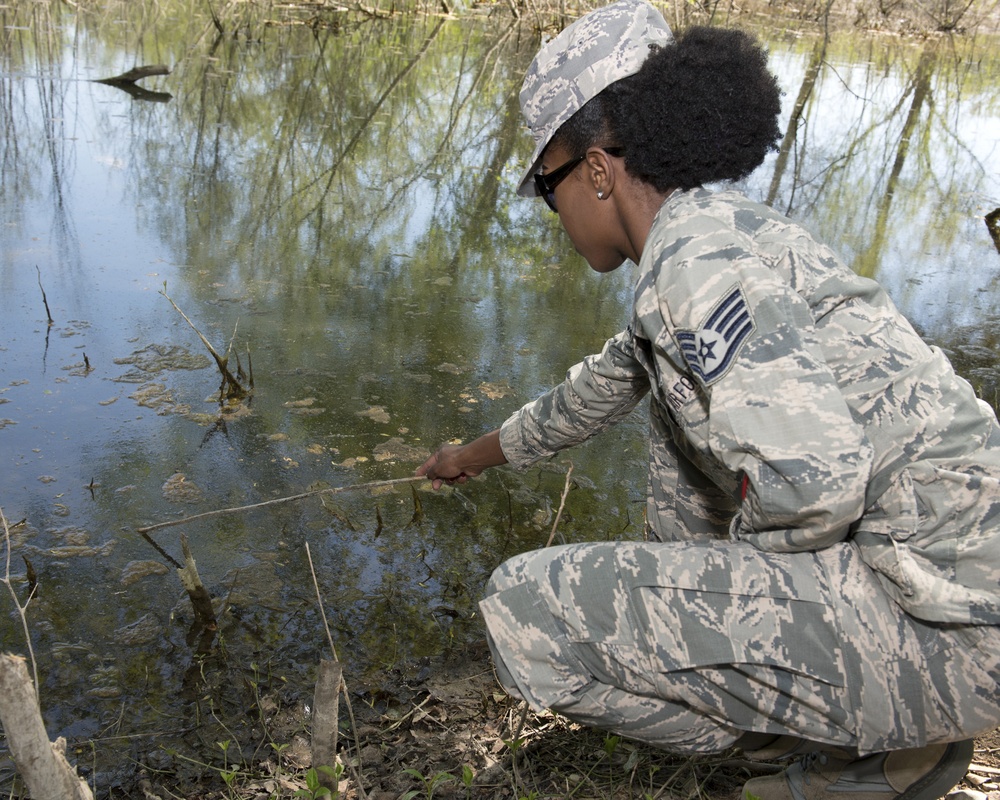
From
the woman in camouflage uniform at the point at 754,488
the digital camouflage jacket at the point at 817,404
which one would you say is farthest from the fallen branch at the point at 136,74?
the digital camouflage jacket at the point at 817,404

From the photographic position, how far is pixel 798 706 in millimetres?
1608

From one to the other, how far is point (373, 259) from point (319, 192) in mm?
1161

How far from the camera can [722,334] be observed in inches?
57.7

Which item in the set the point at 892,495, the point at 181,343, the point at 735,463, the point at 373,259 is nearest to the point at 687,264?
the point at 735,463

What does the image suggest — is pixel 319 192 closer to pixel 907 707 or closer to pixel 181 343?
pixel 181 343

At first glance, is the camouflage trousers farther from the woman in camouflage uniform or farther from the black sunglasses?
the black sunglasses

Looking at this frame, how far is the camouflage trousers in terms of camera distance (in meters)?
1.55

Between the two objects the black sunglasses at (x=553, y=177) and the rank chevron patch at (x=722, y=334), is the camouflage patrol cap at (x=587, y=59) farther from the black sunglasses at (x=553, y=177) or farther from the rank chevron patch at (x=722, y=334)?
the rank chevron patch at (x=722, y=334)

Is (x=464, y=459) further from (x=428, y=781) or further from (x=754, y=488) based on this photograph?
(x=754, y=488)

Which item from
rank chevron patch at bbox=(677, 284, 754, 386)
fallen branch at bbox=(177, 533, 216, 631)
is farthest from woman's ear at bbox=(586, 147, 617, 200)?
fallen branch at bbox=(177, 533, 216, 631)

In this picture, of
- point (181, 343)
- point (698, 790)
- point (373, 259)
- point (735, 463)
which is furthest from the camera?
point (373, 259)

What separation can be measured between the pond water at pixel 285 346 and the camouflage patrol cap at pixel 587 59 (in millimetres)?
1451

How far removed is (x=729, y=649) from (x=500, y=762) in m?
0.72

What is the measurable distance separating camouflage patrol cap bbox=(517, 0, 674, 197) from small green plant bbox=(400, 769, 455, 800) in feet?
4.13
